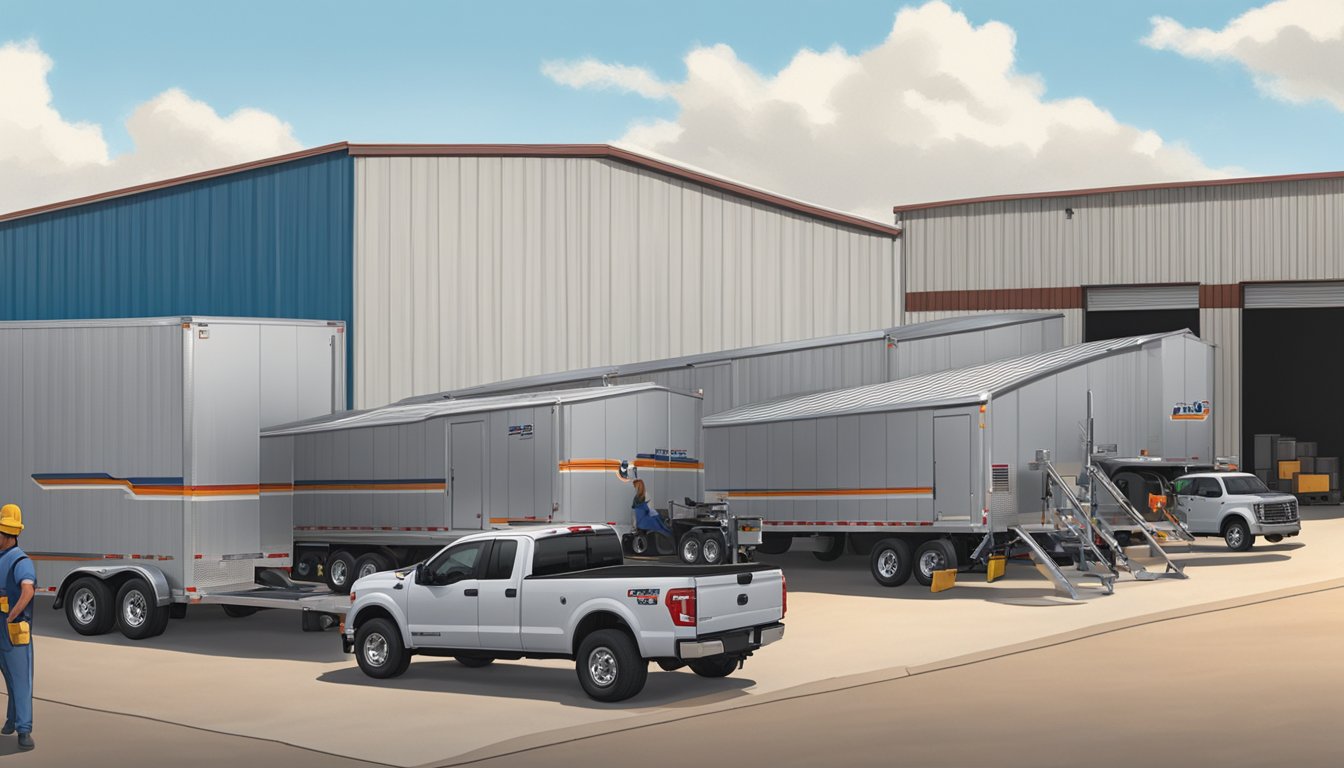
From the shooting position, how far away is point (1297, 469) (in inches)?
1949

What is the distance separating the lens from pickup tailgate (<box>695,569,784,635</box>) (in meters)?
15.3

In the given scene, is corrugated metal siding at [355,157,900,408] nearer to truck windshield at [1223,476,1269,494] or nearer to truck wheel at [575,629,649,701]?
truck windshield at [1223,476,1269,494]

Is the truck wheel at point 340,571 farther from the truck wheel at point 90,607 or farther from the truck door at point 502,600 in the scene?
the truck door at point 502,600

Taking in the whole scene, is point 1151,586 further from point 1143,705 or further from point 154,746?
point 154,746

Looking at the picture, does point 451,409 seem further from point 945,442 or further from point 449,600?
point 449,600

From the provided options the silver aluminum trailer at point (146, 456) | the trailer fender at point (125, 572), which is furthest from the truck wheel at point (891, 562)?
the trailer fender at point (125, 572)

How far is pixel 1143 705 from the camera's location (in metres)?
14.4

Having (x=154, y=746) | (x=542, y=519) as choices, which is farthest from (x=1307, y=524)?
(x=154, y=746)

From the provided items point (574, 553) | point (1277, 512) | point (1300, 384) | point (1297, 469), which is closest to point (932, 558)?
point (1277, 512)

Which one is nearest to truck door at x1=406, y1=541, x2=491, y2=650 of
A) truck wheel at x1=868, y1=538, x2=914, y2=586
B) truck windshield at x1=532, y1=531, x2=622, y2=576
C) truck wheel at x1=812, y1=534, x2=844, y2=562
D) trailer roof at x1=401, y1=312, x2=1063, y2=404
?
truck windshield at x1=532, y1=531, x2=622, y2=576

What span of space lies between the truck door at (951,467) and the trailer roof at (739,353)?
9510 mm

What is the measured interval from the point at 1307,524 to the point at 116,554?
3192cm

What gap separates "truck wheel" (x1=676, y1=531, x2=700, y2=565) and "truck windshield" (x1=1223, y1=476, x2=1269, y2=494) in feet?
41.1

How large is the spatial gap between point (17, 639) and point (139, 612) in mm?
8689
